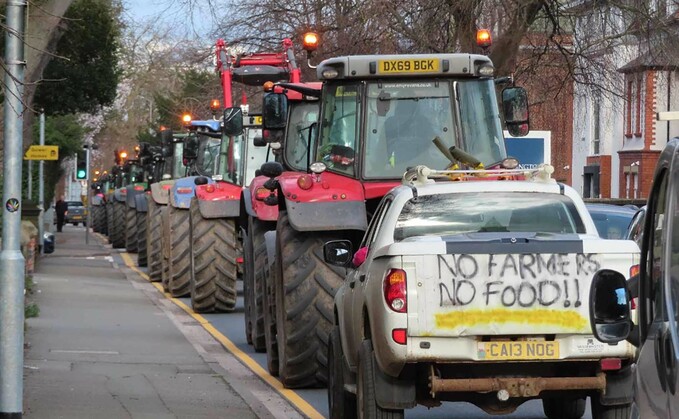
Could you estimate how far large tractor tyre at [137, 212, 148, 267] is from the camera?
36.2 meters

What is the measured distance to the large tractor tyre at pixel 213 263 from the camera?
22125 millimetres

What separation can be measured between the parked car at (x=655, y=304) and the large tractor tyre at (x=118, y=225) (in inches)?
1606

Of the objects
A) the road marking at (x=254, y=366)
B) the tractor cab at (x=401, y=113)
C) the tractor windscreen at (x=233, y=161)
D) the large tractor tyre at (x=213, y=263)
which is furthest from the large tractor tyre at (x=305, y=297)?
the tractor windscreen at (x=233, y=161)

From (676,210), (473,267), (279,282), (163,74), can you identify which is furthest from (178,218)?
(163,74)

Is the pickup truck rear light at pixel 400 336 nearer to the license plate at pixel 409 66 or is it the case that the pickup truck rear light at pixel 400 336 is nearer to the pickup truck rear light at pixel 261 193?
the license plate at pixel 409 66

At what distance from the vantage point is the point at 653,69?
24.9 m

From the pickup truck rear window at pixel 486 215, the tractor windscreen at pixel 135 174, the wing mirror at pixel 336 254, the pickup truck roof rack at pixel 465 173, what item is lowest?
the wing mirror at pixel 336 254

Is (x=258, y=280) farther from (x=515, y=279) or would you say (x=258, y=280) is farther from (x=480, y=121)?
(x=515, y=279)

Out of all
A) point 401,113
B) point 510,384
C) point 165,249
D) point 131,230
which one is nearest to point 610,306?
point 510,384

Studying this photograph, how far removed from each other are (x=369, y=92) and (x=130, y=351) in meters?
4.80

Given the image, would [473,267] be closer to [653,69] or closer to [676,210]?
[676,210]

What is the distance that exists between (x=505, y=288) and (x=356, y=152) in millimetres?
4882

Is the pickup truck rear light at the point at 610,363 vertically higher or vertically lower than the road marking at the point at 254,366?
higher

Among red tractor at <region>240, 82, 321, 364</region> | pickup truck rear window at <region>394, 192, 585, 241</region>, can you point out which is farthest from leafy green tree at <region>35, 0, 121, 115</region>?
pickup truck rear window at <region>394, 192, 585, 241</region>
